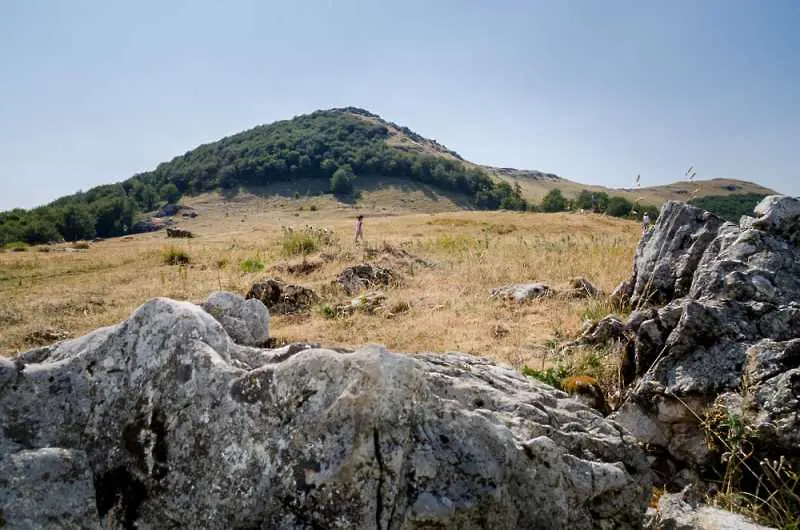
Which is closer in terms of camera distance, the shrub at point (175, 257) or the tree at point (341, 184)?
the shrub at point (175, 257)

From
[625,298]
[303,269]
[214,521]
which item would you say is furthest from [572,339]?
[303,269]

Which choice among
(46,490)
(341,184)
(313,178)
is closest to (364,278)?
(46,490)

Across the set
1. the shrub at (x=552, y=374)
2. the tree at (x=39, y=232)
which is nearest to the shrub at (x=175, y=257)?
the shrub at (x=552, y=374)

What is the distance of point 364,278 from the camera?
1252 cm

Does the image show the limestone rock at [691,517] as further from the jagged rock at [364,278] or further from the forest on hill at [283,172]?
the forest on hill at [283,172]

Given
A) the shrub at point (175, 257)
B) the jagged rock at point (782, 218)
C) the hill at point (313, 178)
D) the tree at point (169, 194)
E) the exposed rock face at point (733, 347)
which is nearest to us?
the exposed rock face at point (733, 347)

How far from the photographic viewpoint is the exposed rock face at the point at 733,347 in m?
3.44

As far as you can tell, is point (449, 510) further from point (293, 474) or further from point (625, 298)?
point (625, 298)

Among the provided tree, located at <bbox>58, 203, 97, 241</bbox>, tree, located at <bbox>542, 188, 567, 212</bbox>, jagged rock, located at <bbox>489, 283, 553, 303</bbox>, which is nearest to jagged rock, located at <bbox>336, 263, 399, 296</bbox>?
jagged rock, located at <bbox>489, 283, 553, 303</bbox>

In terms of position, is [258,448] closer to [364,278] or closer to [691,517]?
[691,517]

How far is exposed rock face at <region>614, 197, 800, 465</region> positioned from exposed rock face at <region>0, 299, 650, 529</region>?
1.30 m

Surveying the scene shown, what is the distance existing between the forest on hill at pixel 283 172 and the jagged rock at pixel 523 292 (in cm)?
7625

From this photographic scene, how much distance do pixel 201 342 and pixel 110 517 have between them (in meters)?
0.87

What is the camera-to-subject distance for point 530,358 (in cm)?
654
